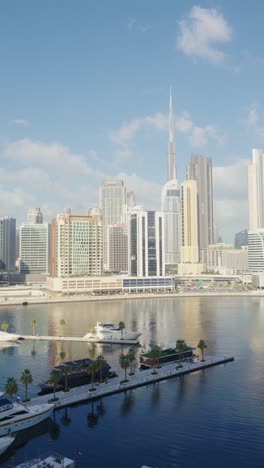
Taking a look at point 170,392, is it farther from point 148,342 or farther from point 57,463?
point 148,342

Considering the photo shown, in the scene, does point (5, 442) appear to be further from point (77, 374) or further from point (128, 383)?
point (77, 374)

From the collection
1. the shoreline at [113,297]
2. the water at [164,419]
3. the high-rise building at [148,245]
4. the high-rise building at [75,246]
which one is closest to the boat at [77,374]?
the water at [164,419]

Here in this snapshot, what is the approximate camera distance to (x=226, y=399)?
4403 cm

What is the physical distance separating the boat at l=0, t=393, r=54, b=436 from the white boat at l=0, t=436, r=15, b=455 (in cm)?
203

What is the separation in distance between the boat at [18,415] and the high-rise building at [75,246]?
5655 inches

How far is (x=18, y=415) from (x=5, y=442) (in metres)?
4.23

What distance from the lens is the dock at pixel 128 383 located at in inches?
1715

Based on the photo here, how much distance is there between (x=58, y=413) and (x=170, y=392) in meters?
12.3

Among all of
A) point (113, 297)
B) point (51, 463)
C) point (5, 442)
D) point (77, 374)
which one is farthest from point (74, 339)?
point (113, 297)

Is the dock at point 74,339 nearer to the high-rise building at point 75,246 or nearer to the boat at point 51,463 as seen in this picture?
the boat at point 51,463

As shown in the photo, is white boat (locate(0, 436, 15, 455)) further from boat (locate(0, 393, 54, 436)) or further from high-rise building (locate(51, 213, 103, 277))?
high-rise building (locate(51, 213, 103, 277))

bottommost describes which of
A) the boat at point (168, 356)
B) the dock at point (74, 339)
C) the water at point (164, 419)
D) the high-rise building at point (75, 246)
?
the water at point (164, 419)

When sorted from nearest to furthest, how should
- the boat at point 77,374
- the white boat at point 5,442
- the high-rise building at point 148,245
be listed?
1. the white boat at point 5,442
2. the boat at point 77,374
3. the high-rise building at point 148,245

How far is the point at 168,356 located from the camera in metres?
59.1
